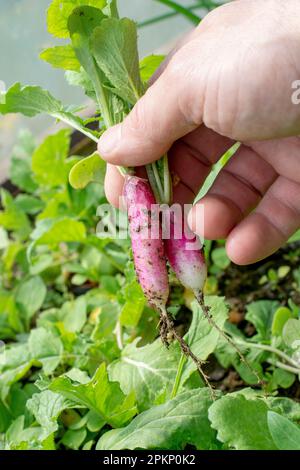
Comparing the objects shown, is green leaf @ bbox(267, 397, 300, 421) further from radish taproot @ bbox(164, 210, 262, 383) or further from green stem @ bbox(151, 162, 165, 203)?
green stem @ bbox(151, 162, 165, 203)

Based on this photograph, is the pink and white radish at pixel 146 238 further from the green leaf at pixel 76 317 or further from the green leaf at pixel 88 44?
the green leaf at pixel 76 317

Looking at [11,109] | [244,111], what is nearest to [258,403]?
[244,111]

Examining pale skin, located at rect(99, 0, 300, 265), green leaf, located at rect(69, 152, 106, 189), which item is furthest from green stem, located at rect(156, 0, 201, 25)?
green leaf, located at rect(69, 152, 106, 189)

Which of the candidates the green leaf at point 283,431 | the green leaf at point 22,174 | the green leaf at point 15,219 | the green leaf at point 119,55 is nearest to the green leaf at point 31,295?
the green leaf at point 15,219

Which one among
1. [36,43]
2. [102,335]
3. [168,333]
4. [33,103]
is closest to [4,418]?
[102,335]

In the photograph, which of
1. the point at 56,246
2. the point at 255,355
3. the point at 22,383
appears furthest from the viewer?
the point at 56,246

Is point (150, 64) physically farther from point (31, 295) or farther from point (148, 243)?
point (31, 295)
